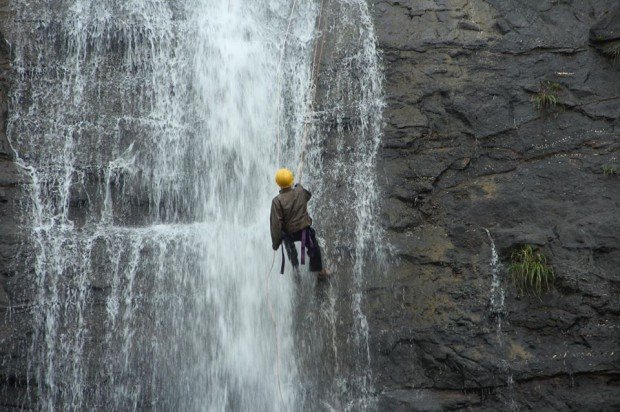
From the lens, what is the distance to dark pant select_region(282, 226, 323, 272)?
8328mm

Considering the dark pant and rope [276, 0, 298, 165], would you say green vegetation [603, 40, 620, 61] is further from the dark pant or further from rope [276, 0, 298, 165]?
the dark pant

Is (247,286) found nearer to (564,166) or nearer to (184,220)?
(184,220)

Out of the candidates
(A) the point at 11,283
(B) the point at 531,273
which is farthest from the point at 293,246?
(A) the point at 11,283

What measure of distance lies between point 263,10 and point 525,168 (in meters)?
4.89

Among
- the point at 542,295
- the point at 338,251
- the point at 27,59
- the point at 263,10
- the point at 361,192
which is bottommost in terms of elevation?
the point at 542,295

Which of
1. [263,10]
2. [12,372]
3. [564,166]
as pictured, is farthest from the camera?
[263,10]

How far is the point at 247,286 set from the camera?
29.8 ft

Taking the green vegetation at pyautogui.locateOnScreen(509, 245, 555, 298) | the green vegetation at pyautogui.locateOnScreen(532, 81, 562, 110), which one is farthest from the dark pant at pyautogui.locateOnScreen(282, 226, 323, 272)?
the green vegetation at pyautogui.locateOnScreen(532, 81, 562, 110)

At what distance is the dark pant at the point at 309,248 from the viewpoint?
27.3ft

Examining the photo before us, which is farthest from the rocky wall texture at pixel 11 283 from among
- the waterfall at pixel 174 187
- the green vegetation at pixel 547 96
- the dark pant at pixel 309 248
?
the green vegetation at pixel 547 96

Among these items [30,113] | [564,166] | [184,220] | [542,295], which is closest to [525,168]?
[564,166]

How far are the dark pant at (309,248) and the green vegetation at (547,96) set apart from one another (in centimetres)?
382

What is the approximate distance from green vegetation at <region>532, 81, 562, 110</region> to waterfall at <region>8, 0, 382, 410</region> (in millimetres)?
2263

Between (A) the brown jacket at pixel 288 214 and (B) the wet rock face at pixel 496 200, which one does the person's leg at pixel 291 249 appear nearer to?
(A) the brown jacket at pixel 288 214
